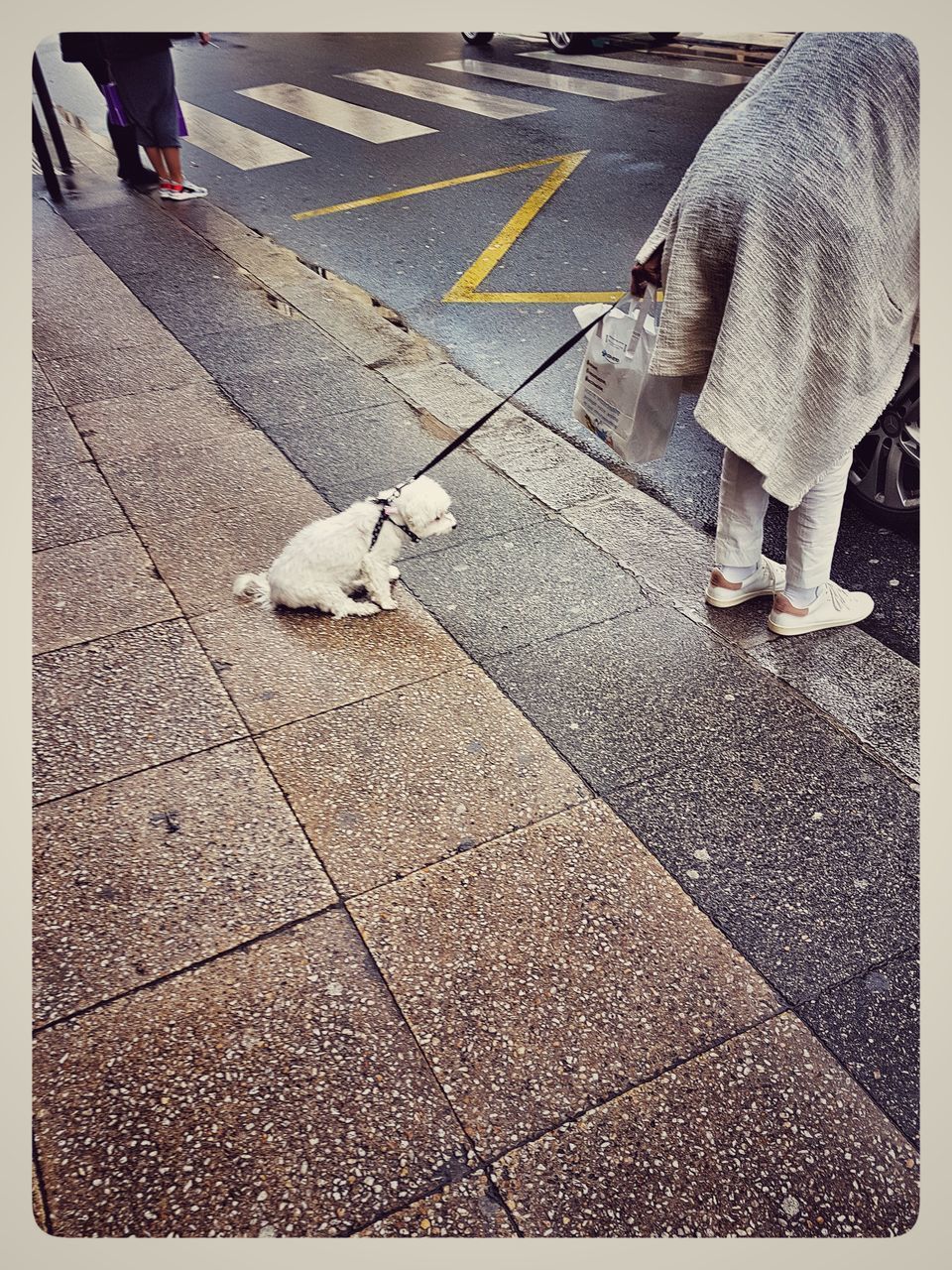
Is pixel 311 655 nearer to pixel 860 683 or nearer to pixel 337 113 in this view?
pixel 860 683

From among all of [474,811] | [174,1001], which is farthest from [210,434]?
[174,1001]

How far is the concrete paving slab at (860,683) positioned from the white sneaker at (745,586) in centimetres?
24

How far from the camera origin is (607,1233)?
1.82 meters

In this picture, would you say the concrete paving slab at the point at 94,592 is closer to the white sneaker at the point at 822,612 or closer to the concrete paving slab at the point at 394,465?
the concrete paving slab at the point at 394,465

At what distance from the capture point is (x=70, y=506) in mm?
4109

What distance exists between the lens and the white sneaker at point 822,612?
11.0 ft

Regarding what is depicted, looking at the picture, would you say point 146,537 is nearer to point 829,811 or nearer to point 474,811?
point 474,811

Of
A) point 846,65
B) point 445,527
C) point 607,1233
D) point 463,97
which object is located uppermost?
point 846,65

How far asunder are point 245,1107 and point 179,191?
8083mm

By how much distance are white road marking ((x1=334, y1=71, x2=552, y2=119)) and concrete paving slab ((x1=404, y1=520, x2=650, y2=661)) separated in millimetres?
8215

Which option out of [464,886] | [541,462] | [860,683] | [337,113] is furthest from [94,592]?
[337,113]

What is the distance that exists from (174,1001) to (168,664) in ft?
4.37

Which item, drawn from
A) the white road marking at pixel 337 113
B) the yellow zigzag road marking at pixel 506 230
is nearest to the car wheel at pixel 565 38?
the yellow zigzag road marking at pixel 506 230

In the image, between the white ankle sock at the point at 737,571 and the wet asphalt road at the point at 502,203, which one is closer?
the white ankle sock at the point at 737,571
